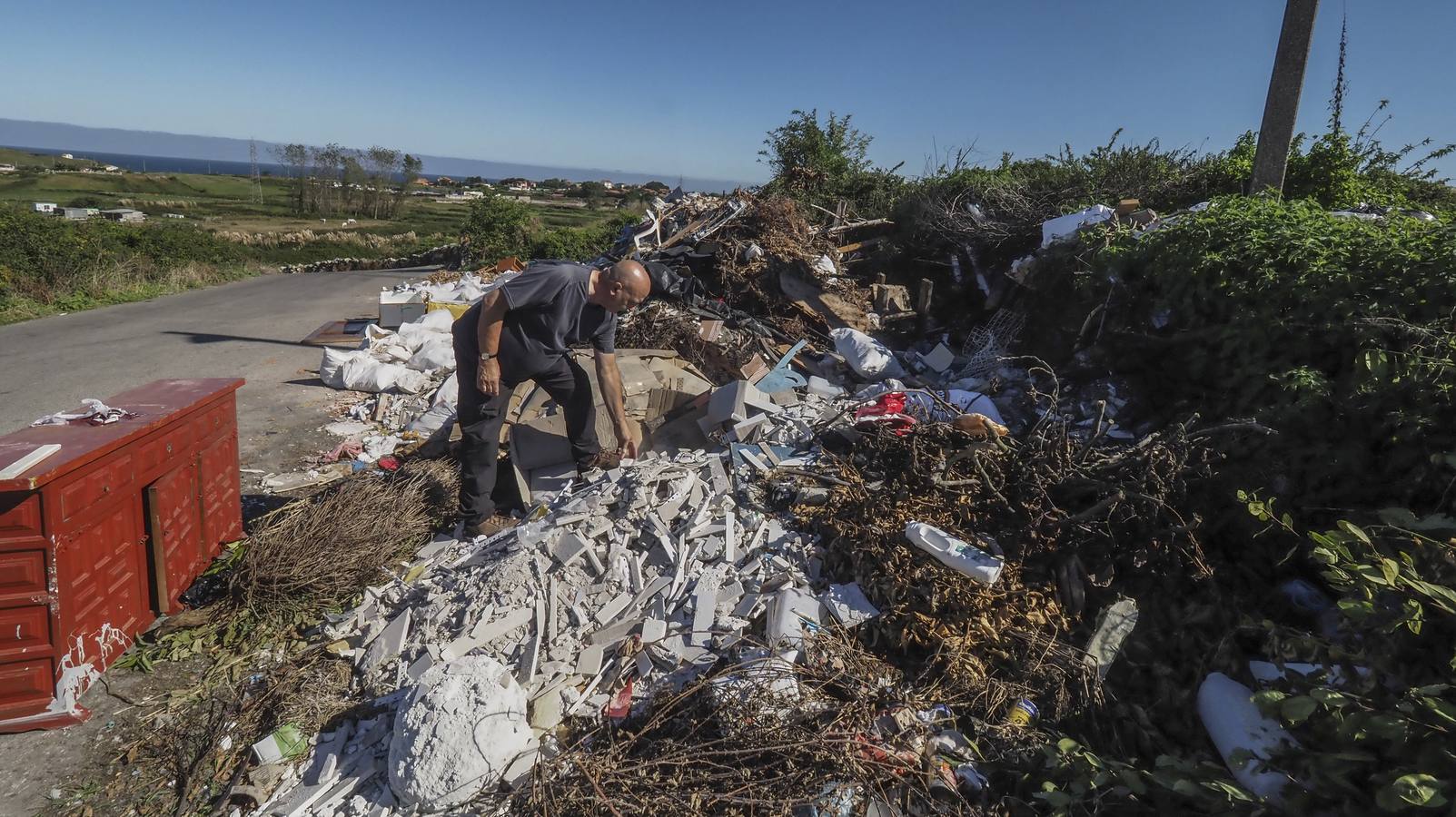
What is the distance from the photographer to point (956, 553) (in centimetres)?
325

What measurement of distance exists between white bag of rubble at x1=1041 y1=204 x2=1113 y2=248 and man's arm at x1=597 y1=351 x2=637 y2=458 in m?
4.49

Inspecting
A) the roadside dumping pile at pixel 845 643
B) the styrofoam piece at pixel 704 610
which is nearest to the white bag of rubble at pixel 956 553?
the roadside dumping pile at pixel 845 643

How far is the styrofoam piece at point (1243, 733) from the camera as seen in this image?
229 centimetres

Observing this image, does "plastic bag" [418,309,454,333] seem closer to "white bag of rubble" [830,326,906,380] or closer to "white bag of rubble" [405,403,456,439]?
"white bag of rubble" [405,403,456,439]

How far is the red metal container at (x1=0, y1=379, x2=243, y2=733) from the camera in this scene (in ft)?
8.98

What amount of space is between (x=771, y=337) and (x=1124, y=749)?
5.43 metres

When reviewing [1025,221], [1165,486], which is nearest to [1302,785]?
[1165,486]

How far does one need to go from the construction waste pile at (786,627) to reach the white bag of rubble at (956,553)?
13mm

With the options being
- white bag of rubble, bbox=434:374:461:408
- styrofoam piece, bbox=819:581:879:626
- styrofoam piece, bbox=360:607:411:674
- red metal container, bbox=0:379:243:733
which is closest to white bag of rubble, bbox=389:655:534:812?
styrofoam piece, bbox=360:607:411:674

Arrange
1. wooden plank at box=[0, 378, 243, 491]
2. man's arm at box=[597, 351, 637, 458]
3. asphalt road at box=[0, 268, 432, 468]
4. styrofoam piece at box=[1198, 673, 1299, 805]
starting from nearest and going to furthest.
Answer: styrofoam piece at box=[1198, 673, 1299, 805] < wooden plank at box=[0, 378, 243, 491] < man's arm at box=[597, 351, 637, 458] < asphalt road at box=[0, 268, 432, 468]

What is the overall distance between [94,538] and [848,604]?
3469mm

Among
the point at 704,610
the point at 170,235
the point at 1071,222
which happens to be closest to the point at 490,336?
the point at 704,610

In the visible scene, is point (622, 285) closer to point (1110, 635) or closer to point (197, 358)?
point (1110, 635)

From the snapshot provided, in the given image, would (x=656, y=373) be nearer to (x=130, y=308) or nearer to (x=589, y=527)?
(x=589, y=527)
